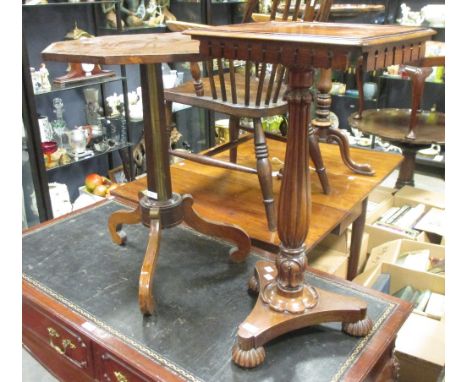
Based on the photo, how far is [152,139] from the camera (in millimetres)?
1170

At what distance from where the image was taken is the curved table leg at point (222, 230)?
1254 mm

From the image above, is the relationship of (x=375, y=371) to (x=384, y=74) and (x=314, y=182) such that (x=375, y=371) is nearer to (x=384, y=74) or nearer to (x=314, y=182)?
(x=314, y=182)

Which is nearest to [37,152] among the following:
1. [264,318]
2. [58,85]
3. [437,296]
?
[58,85]

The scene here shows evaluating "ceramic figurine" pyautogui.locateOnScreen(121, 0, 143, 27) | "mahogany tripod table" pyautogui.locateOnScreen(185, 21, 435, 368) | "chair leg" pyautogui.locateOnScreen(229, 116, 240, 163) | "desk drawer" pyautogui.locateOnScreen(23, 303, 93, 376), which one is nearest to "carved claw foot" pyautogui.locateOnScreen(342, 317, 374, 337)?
"mahogany tripod table" pyautogui.locateOnScreen(185, 21, 435, 368)

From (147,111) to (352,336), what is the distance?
2.37ft

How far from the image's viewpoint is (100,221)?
1.53m

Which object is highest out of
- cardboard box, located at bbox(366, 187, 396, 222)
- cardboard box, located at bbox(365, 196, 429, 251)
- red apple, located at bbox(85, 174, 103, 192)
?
red apple, located at bbox(85, 174, 103, 192)

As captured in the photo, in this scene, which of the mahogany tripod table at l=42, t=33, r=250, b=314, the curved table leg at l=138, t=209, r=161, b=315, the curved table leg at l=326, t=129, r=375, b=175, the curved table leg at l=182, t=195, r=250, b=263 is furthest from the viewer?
the curved table leg at l=326, t=129, r=375, b=175

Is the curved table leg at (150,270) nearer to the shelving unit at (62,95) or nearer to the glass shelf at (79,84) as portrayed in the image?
the shelving unit at (62,95)

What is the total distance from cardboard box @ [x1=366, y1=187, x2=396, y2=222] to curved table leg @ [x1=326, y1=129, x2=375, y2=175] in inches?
16.5

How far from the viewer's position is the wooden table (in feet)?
4.57

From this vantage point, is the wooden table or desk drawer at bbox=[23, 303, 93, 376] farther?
the wooden table

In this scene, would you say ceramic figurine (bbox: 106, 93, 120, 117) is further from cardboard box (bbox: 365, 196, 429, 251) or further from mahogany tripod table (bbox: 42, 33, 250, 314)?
cardboard box (bbox: 365, 196, 429, 251)

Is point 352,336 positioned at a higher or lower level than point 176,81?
lower
